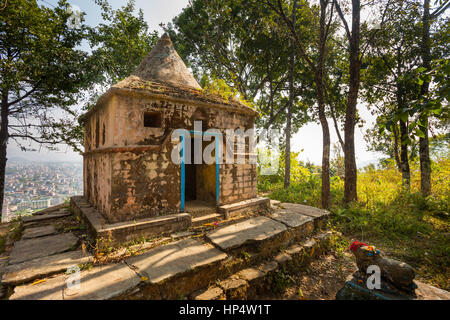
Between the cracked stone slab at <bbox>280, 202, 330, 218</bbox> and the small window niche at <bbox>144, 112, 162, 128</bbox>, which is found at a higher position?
the small window niche at <bbox>144, 112, 162, 128</bbox>

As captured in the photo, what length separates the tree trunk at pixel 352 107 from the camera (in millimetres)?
6688

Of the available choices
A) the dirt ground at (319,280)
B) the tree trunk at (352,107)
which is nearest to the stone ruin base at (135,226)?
the dirt ground at (319,280)

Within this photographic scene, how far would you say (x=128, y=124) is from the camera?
4023mm

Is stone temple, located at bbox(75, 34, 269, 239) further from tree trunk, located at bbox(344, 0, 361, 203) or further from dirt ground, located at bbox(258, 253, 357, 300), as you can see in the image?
tree trunk, located at bbox(344, 0, 361, 203)

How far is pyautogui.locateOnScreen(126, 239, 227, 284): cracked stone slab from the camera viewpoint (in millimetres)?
2924

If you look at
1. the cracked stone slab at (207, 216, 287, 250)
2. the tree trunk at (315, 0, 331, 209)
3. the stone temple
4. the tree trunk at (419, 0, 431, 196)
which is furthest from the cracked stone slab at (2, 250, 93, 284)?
the tree trunk at (419, 0, 431, 196)

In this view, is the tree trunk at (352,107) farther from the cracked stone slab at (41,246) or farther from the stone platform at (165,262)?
the cracked stone slab at (41,246)

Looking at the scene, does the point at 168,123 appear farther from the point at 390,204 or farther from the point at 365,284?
the point at 390,204

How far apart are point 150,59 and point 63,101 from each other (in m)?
5.89

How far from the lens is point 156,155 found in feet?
14.1

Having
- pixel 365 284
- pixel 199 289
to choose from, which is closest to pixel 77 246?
pixel 199 289

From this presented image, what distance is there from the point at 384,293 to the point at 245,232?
242 centimetres

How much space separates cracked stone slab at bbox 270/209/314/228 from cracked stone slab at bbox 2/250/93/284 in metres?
4.22

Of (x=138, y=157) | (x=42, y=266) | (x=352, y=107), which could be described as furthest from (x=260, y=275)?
(x=352, y=107)
